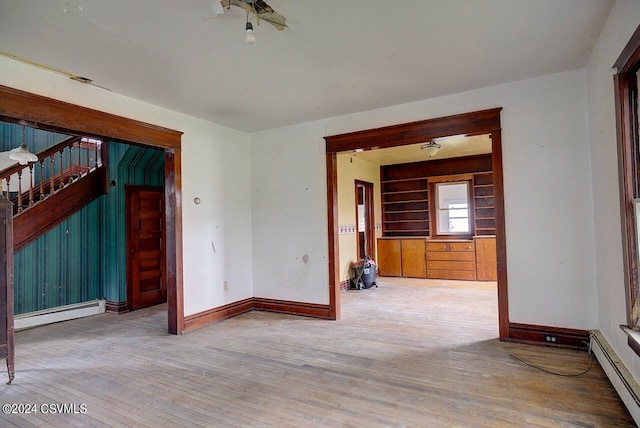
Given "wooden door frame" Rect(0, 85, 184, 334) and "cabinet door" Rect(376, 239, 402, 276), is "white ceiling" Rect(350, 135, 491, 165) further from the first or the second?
"wooden door frame" Rect(0, 85, 184, 334)

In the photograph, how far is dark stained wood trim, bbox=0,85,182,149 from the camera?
2.89 m

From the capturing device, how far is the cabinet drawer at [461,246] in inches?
286

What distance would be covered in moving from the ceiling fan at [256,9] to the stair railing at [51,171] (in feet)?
13.4

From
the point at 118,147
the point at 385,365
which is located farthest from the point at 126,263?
the point at 385,365

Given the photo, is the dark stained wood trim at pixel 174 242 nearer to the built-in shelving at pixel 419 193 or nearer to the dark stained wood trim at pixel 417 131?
the dark stained wood trim at pixel 417 131

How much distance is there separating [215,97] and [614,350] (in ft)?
14.3

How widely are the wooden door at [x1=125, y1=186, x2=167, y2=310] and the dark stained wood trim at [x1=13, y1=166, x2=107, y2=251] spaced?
1.94 feet

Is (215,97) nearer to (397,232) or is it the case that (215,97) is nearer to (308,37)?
(308,37)

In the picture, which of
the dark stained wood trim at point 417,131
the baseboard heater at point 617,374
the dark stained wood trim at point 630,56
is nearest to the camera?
the dark stained wood trim at point 630,56

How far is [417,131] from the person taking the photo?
4.16m

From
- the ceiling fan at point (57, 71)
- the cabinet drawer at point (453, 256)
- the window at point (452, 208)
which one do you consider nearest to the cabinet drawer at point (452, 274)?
the cabinet drawer at point (453, 256)

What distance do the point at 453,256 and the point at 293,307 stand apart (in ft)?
13.4

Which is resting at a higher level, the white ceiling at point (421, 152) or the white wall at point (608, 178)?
the white ceiling at point (421, 152)

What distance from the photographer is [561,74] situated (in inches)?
135
